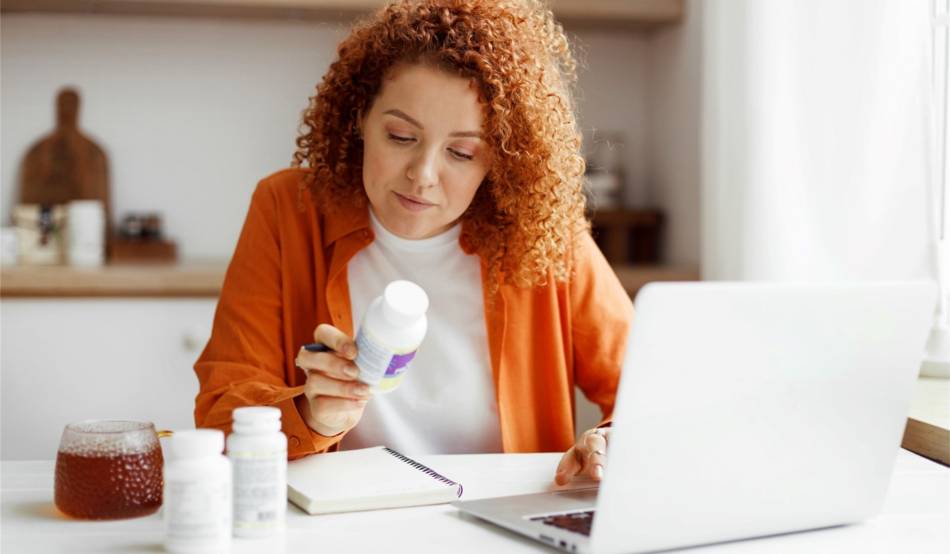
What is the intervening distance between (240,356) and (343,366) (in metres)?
0.43

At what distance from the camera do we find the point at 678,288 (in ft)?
2.86

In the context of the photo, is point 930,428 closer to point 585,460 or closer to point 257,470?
point 585,460

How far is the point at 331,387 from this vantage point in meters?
1.13

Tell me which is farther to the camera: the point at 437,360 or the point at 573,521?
the point at 437,360

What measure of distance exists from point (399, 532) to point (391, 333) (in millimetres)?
205

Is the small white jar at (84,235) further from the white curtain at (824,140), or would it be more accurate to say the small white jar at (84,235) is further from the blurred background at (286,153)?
the white curtain at (824,140)

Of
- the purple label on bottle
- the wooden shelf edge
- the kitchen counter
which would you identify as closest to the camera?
the purple label on bottle

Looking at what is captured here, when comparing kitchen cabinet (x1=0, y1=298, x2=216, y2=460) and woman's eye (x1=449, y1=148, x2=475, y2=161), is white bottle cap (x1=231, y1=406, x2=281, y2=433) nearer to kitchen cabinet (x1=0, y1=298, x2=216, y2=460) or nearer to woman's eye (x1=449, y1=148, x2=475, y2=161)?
woman's eye (x1=449, y1=148, x2=475, y2=161)

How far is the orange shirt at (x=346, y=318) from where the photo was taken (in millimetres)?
1489

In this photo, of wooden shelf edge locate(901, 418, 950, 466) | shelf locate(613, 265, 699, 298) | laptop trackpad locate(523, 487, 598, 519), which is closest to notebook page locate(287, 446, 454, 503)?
laptop trackpad locate(523, 487, 598, 519)

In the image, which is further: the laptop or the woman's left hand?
the woman's left hand

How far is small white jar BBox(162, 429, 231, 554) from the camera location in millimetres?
911

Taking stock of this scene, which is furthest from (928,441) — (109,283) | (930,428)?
(109,283)

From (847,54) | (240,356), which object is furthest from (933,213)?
(240,356)
